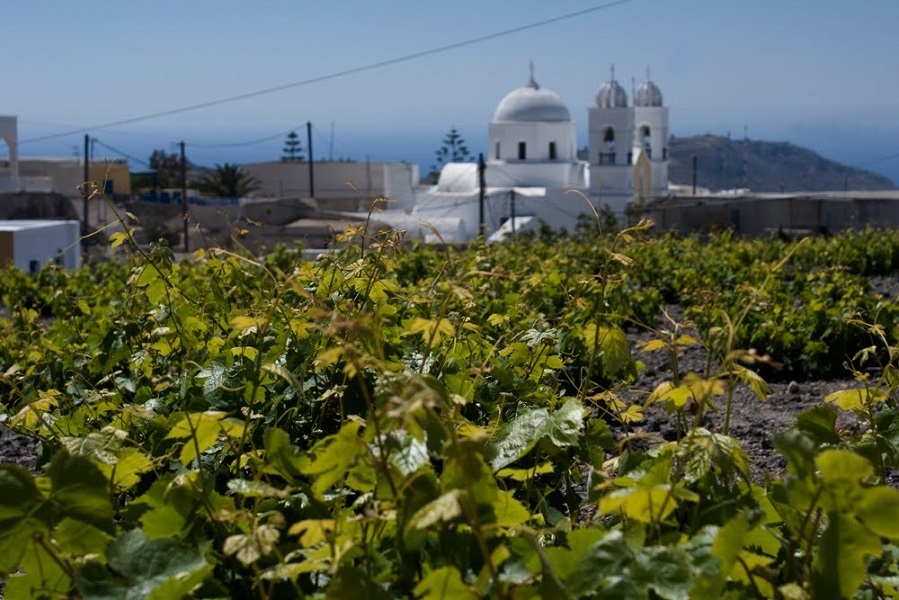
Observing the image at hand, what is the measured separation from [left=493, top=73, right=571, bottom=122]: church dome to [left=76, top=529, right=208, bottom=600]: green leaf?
5502cm

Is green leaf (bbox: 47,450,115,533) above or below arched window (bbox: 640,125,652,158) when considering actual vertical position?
below

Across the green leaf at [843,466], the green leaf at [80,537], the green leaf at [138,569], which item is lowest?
the green leaf at [138,569]

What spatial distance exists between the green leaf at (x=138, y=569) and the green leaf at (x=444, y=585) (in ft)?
1.06

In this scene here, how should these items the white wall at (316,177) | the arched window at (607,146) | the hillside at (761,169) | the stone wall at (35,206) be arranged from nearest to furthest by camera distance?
1. the stone wall at (35,206)
2. the arched window at (607,146)
3. the white wall at (316,177)
4. the hillside at (761,169)

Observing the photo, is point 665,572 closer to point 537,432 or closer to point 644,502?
point 644,502

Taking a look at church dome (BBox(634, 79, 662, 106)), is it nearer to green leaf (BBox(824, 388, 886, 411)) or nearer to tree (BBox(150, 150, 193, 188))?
tree (BBox(150, 150, 193, 188))

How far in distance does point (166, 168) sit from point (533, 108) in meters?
21.3

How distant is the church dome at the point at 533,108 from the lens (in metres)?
55.8

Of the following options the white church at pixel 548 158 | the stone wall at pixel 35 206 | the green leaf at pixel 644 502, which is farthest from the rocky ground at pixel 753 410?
the white church at pixel 548 158

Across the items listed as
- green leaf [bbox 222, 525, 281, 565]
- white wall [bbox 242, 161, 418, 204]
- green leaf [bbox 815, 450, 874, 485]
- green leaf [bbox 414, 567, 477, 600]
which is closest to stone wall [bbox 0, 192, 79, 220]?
white wall [bbox 242, 161, 418, 204]

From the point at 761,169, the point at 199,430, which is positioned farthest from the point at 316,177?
the point at 761,169

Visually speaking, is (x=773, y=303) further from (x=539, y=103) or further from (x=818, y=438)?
(x=539, y=103)

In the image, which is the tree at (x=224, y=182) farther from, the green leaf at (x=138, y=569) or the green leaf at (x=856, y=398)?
the green leaf at (x=138, y=569)

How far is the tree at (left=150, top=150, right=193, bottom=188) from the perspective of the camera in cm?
5853
